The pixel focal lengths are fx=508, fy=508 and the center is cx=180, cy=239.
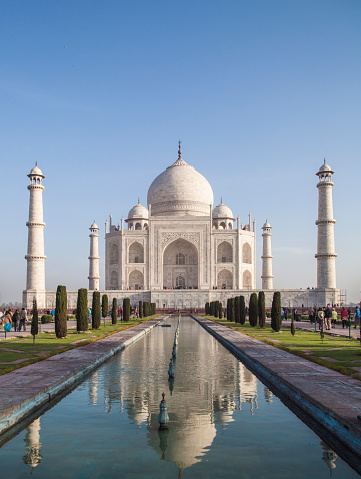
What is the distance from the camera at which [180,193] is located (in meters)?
38.5

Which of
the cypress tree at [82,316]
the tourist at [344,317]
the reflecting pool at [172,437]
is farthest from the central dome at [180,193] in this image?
the reflecting pool at [172,437]

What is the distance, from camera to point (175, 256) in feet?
123

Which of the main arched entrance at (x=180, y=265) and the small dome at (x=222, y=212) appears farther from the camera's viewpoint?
the small dome at (x=222, y=212)

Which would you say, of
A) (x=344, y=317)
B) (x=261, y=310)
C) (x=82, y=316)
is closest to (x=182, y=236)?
(x=344, y=317)

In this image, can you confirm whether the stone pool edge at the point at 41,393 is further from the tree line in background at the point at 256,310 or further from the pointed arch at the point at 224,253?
the pointed arch at the point at 224,253

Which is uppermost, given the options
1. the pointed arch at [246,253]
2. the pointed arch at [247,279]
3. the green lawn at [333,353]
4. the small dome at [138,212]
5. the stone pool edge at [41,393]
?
the small dome at [138,212]

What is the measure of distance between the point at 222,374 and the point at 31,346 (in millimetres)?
4755

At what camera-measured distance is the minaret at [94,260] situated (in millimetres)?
36406

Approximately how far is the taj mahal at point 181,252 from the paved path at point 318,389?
22.7m

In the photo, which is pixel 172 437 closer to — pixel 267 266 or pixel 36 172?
pixel 36 172

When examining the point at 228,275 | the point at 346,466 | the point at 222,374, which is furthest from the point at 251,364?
the point at 228,275

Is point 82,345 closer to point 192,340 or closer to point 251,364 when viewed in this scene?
point 192,340

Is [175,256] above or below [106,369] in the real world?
above

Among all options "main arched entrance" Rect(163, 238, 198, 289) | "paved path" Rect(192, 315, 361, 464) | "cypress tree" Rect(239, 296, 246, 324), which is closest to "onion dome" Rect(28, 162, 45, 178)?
"main arched entrance" Rect(163, 238, 198, 289)
